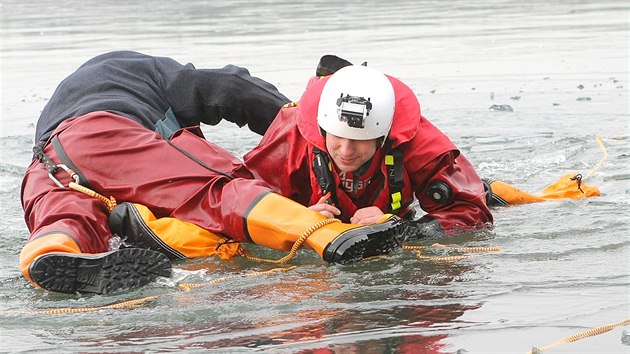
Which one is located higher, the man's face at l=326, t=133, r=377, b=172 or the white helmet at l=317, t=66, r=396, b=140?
the white helmet at l=317, t=66, r=396, b=140

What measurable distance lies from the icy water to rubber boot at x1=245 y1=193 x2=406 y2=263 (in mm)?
109

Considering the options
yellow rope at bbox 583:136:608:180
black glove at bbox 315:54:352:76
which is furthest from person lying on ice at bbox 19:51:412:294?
yellow rope at bbox 583:136:608:180

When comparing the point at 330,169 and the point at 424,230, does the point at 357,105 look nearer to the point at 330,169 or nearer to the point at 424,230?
the point at 330,169

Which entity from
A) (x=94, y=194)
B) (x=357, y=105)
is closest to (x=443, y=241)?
(x=357, y=105)

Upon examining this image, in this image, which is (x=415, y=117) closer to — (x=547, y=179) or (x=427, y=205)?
(x=427, y=205)

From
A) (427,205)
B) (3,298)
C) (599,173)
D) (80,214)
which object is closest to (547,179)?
(599,173)

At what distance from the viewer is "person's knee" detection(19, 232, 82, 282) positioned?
16.8ft

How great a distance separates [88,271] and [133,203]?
106 centimetres

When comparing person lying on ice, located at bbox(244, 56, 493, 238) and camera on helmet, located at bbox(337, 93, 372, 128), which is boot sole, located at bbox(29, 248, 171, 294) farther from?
camera on helmet, located at bbox(337, 93, 372, 128)

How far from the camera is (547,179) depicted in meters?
8.14

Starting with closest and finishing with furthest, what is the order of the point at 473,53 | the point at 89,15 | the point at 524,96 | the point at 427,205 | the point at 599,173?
the point at 427,205
the point at 599,173
the point at 524,96
the point at 473,53
the point at 89,15

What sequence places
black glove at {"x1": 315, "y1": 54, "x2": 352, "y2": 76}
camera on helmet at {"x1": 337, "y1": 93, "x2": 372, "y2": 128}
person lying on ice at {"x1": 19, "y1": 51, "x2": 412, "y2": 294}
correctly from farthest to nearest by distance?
1. black glove at {"x1": 315, "y1": 54, "x2": 352, "y2": 76}
2. camera on helmet at {"x1": 337, "y1": 93, "x2": 372, "y2": 128}
3. person lying on ice at {"x1": 19, "y1": 51, "x2": 412, "y2": 294}

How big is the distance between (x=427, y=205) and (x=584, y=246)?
899 mm

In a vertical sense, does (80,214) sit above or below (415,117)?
below
